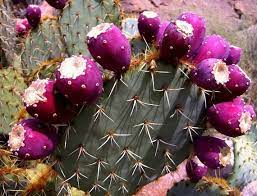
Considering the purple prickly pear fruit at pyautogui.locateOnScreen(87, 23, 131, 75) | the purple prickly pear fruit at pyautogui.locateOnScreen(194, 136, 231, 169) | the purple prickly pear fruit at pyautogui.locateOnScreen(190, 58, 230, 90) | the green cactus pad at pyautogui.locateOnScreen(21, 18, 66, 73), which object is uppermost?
the purple prickly pear fruit at pyautogui.locateOnScreen(87, 23, 131, 75)

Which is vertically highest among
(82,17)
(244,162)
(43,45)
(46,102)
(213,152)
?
(46,102)

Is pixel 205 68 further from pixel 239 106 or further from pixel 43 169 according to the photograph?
pixel 43 169

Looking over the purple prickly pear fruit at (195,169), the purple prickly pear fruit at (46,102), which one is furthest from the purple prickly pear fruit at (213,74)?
the purple prickly pear fruit at (195,169)

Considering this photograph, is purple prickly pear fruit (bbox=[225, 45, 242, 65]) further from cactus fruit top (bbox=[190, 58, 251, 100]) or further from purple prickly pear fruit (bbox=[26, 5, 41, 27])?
purple prickly pear fruit (bbox=[26, 5, 41, 27])

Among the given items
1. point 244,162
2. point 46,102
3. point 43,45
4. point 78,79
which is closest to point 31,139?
point 46,102

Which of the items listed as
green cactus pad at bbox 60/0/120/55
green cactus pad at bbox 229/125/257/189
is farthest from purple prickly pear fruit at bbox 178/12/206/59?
green cactus pad at bbox 60/0/120/55

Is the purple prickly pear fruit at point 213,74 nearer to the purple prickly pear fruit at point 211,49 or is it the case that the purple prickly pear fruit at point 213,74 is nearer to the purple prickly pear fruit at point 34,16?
the purple prickly pear fruit at point 211,49

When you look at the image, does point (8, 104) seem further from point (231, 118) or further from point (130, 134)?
point (231, 118)
